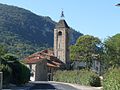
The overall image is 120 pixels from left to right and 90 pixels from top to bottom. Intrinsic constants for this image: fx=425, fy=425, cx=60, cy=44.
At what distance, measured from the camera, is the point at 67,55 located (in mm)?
128625

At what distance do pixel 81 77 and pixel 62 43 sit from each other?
4949 cm

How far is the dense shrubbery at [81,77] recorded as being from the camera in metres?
74.3

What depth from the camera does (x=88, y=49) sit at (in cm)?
11581

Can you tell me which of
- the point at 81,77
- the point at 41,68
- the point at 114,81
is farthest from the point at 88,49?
the point at 114,81

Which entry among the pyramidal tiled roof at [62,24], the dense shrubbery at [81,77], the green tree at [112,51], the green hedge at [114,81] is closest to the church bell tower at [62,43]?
the pyramidal tiled roof at [62,24]

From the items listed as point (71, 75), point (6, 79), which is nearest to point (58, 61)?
point (71, 75)

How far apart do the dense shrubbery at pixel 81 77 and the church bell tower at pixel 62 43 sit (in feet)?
74.1

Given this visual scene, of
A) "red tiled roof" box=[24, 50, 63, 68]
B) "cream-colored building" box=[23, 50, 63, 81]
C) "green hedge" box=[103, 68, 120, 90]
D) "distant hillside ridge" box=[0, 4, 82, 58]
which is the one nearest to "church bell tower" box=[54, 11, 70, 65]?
"red tiled roof" box=[24, 50, 63, 68]

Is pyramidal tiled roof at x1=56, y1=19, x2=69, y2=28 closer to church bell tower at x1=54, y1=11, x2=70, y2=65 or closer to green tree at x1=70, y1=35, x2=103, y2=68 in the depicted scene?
church bell tower at x1=54, y1=11, x2=70, y2=65

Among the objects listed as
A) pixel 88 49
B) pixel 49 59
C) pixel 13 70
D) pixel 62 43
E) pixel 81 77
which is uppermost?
pixel 62 43

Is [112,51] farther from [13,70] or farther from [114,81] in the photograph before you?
[114,81]

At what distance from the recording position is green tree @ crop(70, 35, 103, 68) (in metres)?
114

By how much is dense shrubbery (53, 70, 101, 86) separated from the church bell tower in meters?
22.6

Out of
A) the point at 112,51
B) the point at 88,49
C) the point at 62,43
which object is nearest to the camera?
the point at 112,51
